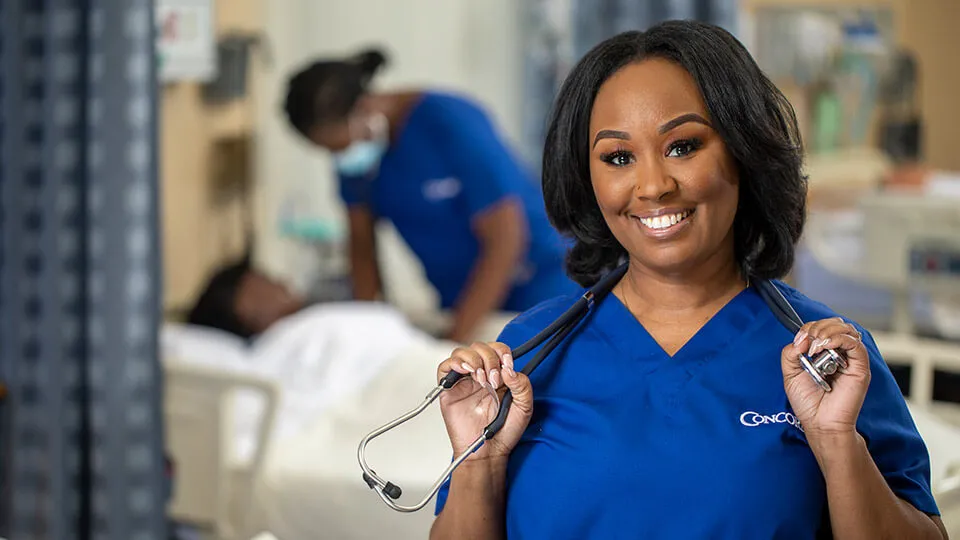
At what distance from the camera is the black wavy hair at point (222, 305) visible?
3.42 m

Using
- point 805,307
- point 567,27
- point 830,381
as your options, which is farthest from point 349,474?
point 567,27

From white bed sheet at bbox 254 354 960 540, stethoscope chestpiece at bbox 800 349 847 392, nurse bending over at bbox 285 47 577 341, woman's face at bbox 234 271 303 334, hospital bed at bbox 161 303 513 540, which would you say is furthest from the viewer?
woman's face at bbox 234 271 303 334

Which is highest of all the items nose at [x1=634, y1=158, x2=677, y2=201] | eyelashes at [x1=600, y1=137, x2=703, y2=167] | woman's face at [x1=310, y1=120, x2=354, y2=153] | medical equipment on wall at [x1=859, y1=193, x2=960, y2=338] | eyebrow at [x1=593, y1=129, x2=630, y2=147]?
eyebrow at [x1=593, y1=129, x2=630, y2=147]

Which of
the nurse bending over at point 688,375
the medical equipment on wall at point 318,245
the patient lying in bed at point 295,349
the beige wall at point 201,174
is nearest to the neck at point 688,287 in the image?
the nurse bending over at point 688,375

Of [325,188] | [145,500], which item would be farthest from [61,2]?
[325,188]

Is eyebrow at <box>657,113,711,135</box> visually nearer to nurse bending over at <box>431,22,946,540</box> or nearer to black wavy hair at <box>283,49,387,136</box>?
nurse bending over at <box>431,22,946,540</box>

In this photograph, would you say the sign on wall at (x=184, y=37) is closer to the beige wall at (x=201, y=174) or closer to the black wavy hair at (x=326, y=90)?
the black wavy hair at (x=326, y=90)

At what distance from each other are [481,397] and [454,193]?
1.88 metres

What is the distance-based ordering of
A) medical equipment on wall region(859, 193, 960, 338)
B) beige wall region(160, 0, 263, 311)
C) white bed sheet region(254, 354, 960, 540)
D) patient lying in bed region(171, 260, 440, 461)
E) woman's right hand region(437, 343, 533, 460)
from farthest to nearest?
beige wall region(160, 0, 263, 311)
medical equipment on wall region(859, 193, 960, 338)
patient lying in bed region(171, 260, 440, 461)
white bed sheet region(254, 354, 960, 540)
woman's right hand region(437, 343, 533, 460)

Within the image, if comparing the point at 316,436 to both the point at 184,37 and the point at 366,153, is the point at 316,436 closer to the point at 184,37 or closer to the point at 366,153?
the point at 366,153

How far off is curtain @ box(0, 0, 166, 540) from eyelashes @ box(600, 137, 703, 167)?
1541mm

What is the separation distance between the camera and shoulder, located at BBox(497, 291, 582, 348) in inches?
46.1

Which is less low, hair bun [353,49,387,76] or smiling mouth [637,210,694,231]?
hair bun [353,49,387,76]

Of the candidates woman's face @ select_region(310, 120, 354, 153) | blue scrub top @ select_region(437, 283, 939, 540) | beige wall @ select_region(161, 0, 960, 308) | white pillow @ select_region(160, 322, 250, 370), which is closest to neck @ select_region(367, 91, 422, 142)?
woman's face @ select_region(310, 120, 354, 153)
